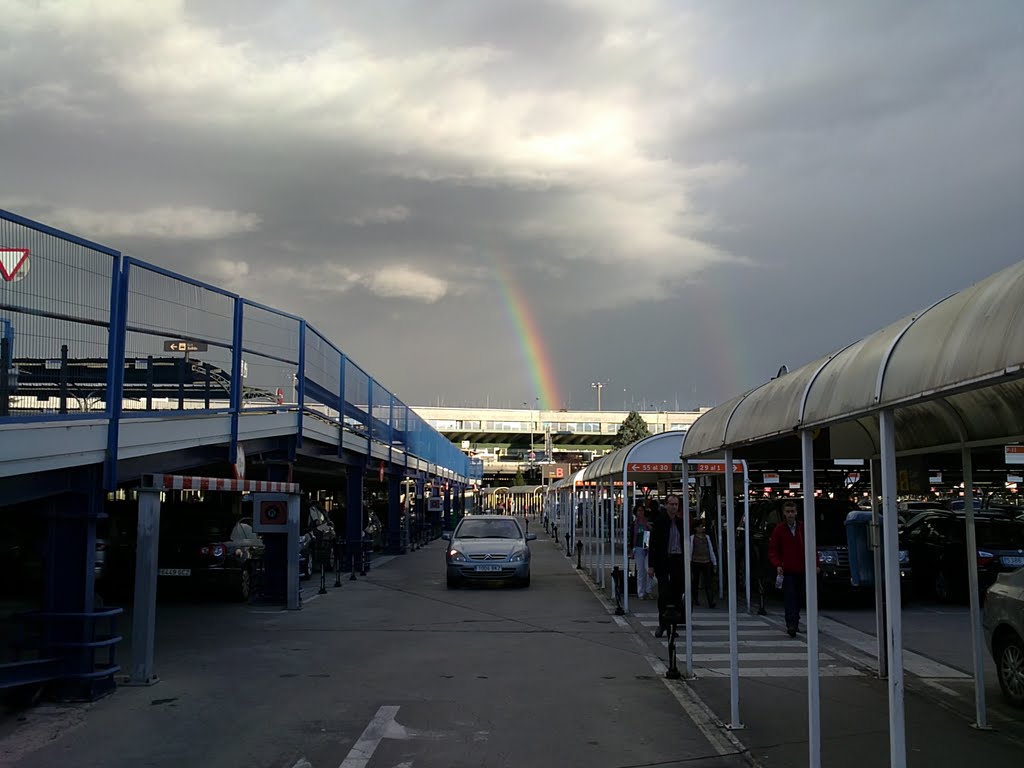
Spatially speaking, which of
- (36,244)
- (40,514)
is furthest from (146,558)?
(36,244)

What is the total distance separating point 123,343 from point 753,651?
839cm

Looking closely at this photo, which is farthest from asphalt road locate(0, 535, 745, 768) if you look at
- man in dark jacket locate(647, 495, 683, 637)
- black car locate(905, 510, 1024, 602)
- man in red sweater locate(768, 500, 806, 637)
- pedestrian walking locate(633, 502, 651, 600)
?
black car locate(905, 510, 1024, 602)

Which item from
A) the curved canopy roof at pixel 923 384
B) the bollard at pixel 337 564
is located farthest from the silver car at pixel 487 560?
the curved canopy roof at pixel 923 384

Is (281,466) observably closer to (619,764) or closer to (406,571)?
(406,571)

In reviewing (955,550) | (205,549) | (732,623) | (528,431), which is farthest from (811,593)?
(528,431)

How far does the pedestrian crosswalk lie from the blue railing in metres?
6.68

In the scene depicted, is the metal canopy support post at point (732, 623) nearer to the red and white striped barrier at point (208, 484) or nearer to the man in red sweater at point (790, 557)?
the man in red sweater at point (790, 557)

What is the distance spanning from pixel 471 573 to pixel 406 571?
18.7 feet

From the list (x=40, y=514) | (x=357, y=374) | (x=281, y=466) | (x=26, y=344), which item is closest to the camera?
(x=26, y=344)

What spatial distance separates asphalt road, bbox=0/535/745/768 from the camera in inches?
285

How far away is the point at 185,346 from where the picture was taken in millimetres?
11516

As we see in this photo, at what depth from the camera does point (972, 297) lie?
437 centimetres

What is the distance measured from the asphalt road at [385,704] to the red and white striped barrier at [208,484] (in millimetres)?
2060

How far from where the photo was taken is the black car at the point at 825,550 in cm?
1667
